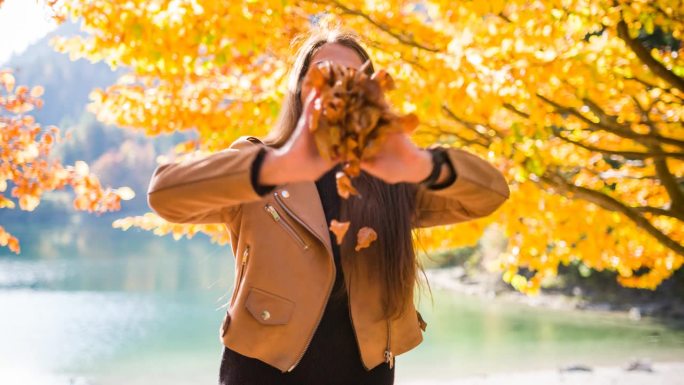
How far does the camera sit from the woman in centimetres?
137

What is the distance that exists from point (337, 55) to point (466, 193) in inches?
18.2

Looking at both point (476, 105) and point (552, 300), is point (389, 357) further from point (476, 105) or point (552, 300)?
point (552, 300)

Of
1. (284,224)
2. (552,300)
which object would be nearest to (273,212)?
(284,224)

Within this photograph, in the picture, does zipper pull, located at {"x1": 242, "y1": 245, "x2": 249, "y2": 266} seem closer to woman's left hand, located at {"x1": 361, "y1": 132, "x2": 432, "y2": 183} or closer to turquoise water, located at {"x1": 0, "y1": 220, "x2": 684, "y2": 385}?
woman's left hand, located at {"x1": 361, "y1": 132, "x2": 432, "y2": 183}

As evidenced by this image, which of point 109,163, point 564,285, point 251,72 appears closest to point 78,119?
point 109,163

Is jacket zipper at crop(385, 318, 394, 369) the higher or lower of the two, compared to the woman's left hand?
lower

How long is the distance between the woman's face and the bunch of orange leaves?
0.46 metres

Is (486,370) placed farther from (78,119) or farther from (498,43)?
(78,119)

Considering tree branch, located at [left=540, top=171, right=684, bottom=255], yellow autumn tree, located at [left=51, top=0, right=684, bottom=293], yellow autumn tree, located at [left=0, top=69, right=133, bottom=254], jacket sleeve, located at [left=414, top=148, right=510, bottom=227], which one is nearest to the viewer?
jacket sleeve, located at [left=414, top=148, right=510, bottom=227]

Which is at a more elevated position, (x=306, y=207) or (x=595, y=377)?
(x=306, y=207)

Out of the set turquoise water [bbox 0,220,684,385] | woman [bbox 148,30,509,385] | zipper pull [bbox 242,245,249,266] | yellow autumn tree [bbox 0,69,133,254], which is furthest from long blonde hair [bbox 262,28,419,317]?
turquoise water [bbox 0,220,684,385]

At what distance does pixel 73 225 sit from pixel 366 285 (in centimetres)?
5354

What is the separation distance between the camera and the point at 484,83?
3.84 m

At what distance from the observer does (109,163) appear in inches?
2330
